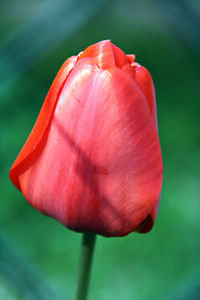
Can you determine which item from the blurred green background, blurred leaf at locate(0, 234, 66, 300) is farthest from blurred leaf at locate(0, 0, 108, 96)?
blurred leaf at locate(0, 234, 66, 300)

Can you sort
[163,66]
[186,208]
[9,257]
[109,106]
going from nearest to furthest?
[109,106] → [9,257] → [186,208] → [163,66]

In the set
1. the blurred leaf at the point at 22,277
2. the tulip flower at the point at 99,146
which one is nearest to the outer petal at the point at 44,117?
the tulip flower at the point at 99,146

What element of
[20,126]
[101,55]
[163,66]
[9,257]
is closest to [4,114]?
[20,126]

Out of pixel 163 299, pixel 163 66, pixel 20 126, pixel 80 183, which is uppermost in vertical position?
pixel 80 183

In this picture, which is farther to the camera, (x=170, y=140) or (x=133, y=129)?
(x=170, y=140)

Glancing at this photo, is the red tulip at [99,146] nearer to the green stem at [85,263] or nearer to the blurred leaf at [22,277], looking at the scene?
the green stem at [85,263]

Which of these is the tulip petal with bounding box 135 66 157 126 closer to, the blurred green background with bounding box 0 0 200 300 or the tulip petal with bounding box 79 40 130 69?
the tulip petal with bounding box 79 40 130 69

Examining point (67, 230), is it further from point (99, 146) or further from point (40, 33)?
point (99, 146)

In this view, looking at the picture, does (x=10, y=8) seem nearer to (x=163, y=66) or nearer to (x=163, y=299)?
(x=163, y=66)
